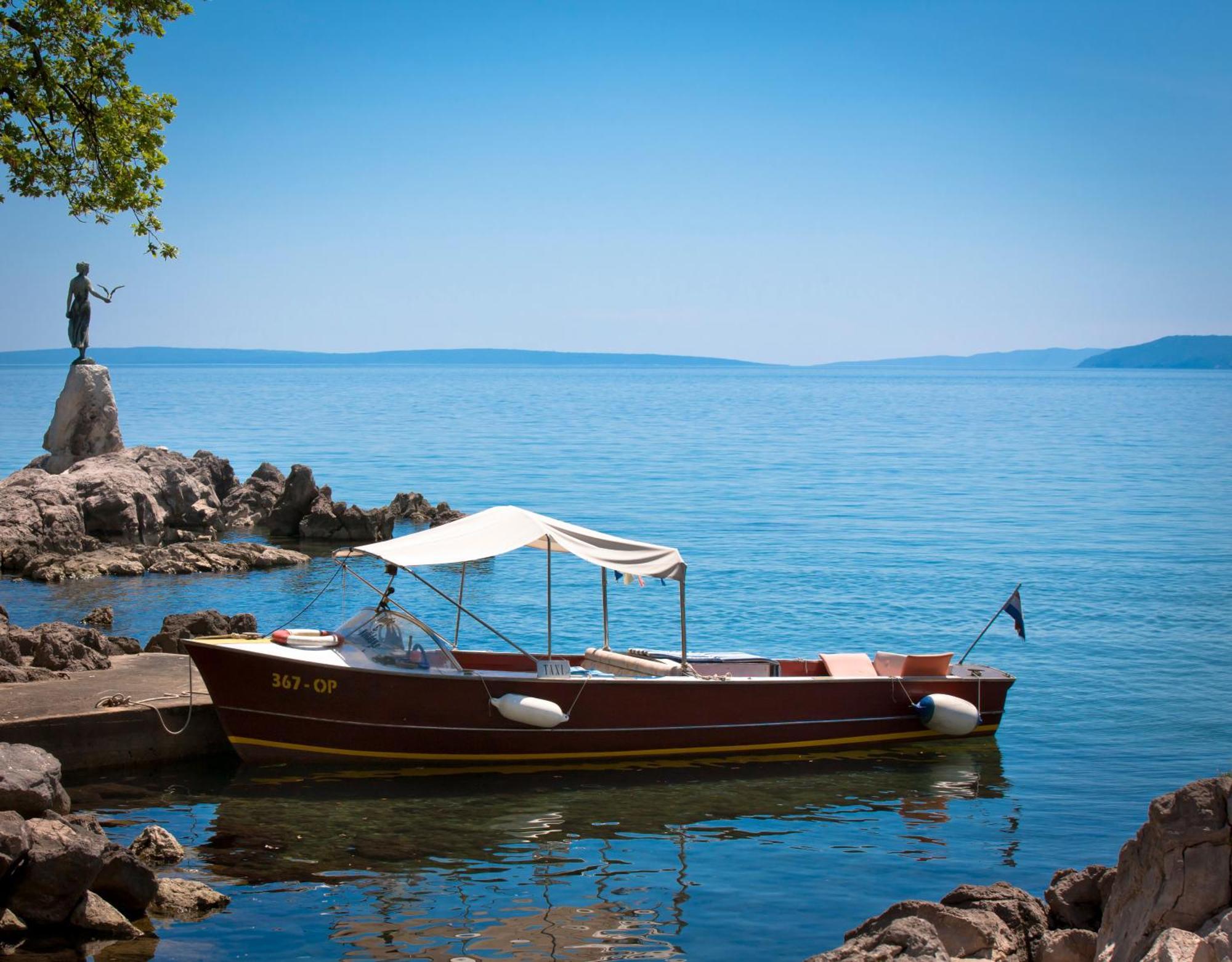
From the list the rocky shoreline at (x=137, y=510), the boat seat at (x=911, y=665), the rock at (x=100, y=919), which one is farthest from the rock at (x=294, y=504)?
the rock at (x=100, y=919)

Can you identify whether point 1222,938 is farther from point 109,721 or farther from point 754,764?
point 109,721

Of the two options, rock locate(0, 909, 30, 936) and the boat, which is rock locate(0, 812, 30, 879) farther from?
the boat

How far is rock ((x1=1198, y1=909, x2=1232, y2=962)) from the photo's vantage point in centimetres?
792

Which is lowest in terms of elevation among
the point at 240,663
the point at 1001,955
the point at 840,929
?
the point at 840,929

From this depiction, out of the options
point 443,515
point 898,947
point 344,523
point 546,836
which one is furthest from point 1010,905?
point 443,515

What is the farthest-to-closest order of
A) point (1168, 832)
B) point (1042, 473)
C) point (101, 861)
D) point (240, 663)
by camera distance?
1. point (1042, 473)
2. point (240, 663)
3. point (101, 861)
4. point (1168, 832)

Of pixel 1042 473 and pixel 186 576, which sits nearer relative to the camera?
pixel 186 576

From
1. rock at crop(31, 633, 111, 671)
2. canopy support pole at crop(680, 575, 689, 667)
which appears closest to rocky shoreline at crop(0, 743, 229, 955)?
rock at crop(31, 633, 111, 671)

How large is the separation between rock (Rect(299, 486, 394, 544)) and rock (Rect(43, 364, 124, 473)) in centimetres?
620

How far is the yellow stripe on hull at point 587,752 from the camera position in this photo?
16422 millimetres

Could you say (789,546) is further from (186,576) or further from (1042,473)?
(1042,473)

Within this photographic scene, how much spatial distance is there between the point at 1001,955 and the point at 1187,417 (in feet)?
403

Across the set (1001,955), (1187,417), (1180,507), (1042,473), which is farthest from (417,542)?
(1187,417)

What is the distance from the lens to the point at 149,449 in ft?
127
